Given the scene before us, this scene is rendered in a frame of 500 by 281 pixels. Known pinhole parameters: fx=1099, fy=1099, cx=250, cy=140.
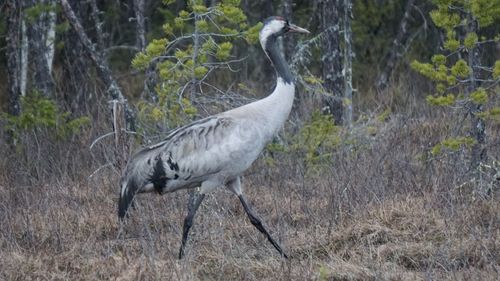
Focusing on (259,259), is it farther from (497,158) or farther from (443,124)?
(443,124)

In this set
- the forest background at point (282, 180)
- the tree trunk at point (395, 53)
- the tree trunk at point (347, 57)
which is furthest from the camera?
the tree trunk at point (395, 53)

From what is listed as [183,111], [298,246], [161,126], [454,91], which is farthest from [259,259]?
[454,91]

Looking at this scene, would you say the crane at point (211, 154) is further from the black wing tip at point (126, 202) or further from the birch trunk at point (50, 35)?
the birch trunk at point (50, 35)

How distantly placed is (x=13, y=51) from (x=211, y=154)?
488 cm

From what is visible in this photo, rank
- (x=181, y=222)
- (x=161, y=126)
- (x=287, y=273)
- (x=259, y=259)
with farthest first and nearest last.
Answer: (x=161, y=126) < (x=181, y=222) < (x=259, y=259) < (x=287, y=273)

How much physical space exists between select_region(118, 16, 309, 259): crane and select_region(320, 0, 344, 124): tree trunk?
3649 mm

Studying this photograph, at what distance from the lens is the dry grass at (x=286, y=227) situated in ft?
22.3

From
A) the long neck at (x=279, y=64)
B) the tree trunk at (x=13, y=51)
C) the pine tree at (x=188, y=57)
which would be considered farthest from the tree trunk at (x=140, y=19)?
the long neck at (x=279, y=64)

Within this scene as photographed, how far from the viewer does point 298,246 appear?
7445 mm

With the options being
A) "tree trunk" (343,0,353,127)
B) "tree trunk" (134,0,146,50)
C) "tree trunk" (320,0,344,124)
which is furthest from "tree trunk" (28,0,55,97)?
"tree trunk" (343,0,353,127)

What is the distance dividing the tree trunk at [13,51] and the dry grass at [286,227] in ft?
6.63

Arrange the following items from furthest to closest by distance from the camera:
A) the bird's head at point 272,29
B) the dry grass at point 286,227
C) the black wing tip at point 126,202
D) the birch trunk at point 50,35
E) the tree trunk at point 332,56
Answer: the birch trunk at point 50,35, the tree trunk at point 332,56, the bird's head at point 272,29, the black wing tip at point 126,202, the dry grass at point 286,227

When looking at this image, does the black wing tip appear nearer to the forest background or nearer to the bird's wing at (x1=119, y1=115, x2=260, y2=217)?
the bird's wing at (x1=119, y1=115, x2=260, y2=217)

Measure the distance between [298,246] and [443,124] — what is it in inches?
160
